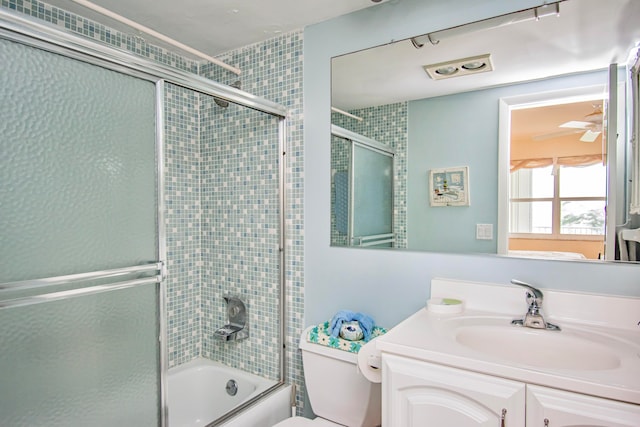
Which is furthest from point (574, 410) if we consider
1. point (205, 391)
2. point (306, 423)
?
point (205, 391)

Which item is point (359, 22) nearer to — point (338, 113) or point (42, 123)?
point (338, 113)

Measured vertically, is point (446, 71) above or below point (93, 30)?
below

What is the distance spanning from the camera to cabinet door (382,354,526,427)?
1.01 m

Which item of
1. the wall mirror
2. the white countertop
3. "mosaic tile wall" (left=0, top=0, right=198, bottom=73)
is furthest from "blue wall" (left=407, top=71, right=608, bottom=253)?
"mosaic tile wall" (left=0, top=0, right=198, bottom=73)

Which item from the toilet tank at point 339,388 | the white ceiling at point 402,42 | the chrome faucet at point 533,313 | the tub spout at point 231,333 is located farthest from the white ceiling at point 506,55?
the tub spout at point 231,333

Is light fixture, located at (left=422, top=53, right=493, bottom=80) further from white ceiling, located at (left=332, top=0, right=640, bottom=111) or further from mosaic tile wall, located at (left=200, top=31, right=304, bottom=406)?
mosaic tile wall, located at (left=200, top=31, right=304, bottom=406)

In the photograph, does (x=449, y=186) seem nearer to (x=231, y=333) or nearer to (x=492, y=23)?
(x=492, y=23)

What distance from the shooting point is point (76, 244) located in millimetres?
1272

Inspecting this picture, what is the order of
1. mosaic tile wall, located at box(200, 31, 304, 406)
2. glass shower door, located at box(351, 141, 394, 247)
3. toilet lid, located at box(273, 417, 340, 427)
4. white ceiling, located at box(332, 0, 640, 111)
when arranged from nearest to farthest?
1. white ceiling, located at box(332, 0, 640, 111)
2. toilet lid, located at box(273, 417, 340, 427)
3. glass shower door, located at box(351, 141, 394, 247)
4. mosaic tile wall, located at box(200, 31, 304, 406)

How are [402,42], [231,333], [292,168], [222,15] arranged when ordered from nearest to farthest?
[402,42], [222,15], [292,168], [231,333]

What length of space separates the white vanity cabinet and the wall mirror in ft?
2.05

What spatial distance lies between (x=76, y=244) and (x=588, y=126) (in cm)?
181

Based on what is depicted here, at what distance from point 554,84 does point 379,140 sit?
729 millimetres

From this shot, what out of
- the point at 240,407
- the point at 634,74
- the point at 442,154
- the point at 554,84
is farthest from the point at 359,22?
the point at 240,407
